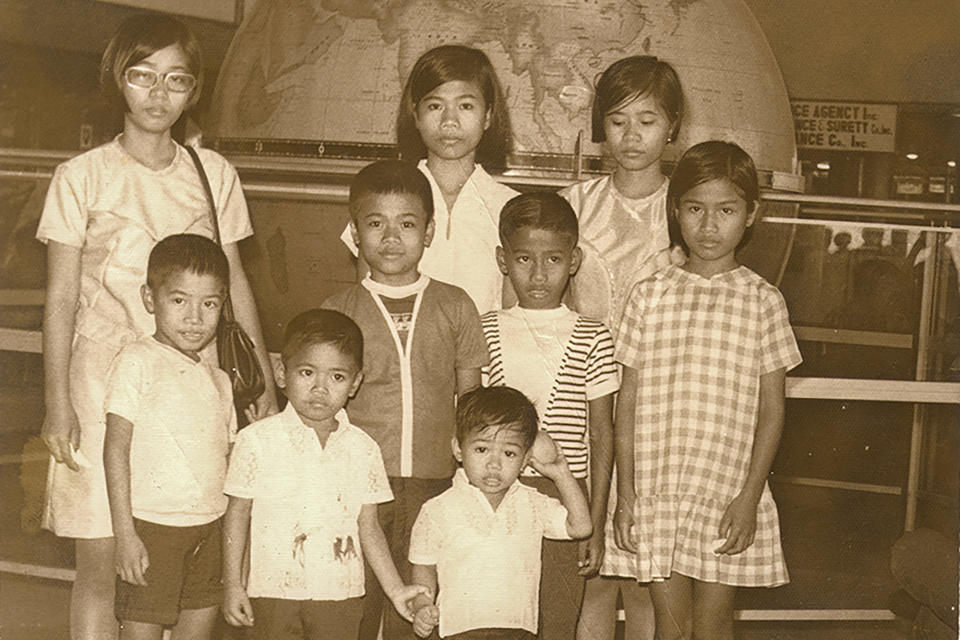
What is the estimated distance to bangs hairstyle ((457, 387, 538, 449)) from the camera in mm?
2738

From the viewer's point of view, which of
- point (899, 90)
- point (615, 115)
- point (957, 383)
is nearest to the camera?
point (615, 115)

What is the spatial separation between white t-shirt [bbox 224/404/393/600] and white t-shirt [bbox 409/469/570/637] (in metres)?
0.14

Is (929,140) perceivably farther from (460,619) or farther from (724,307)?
(460,619)

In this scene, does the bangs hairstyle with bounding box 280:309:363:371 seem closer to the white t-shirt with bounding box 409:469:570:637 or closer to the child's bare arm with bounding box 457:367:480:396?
the child's bare arm with bounding box 457:367:480:396

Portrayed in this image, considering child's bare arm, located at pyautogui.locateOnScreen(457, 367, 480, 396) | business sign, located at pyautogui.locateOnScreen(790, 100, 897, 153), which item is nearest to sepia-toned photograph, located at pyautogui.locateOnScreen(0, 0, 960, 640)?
child's bare arm, located at pyautogui.locateOnScreen(457, 367, 480, 396)

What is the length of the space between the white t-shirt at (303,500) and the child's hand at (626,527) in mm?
636

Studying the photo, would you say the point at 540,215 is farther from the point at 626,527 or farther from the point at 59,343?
→ the point at 59,343

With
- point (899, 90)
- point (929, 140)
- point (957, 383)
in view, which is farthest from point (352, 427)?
point (929, 140)

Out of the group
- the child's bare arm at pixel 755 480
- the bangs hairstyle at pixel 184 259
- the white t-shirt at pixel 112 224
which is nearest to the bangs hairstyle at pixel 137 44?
the white t-shirt at pixel 112 224

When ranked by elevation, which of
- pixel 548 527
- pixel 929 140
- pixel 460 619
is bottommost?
pixel 460 619

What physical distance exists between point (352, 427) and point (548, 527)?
0.52 metres

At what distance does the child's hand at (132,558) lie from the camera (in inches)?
113

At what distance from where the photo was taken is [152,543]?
290 centimetres

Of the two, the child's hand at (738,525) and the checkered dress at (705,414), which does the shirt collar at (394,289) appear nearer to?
the checkered dress at (705,414)
